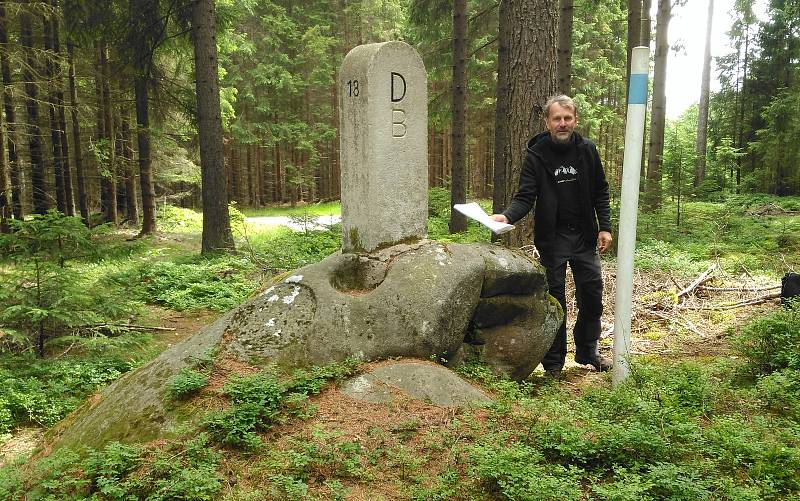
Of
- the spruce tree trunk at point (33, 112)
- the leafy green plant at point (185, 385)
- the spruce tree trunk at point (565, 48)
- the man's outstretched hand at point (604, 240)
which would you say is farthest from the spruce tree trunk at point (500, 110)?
the spruce tree trunk at point (33, 112)

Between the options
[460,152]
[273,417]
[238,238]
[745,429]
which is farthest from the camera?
[238,238]

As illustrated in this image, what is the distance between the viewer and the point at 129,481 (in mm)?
3139

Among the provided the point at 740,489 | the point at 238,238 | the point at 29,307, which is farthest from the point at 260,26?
the point at 740,489

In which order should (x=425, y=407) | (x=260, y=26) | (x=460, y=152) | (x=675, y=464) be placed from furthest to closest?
1. (x=260, y=26)
2. (x=460, y=152)
3. (x=425, y=407)
4. (x=675, y=464)

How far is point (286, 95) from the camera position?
2741 cm

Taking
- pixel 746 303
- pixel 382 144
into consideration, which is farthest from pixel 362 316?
pixel 746 303

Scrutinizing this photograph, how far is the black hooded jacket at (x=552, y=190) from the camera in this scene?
4988mm

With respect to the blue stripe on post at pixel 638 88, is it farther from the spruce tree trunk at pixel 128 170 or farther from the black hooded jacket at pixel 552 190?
the spruce tree trunk at pixel 128 170

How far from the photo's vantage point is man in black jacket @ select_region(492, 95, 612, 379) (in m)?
4.94

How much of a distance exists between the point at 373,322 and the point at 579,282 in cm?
200

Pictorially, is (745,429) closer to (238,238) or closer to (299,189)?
(238,238)

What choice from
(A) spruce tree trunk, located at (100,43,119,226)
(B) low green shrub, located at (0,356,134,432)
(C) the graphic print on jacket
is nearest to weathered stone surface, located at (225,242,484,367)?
(C) the graphic print on jacket

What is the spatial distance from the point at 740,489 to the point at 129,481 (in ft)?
10.6

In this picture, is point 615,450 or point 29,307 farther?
point 29,307
